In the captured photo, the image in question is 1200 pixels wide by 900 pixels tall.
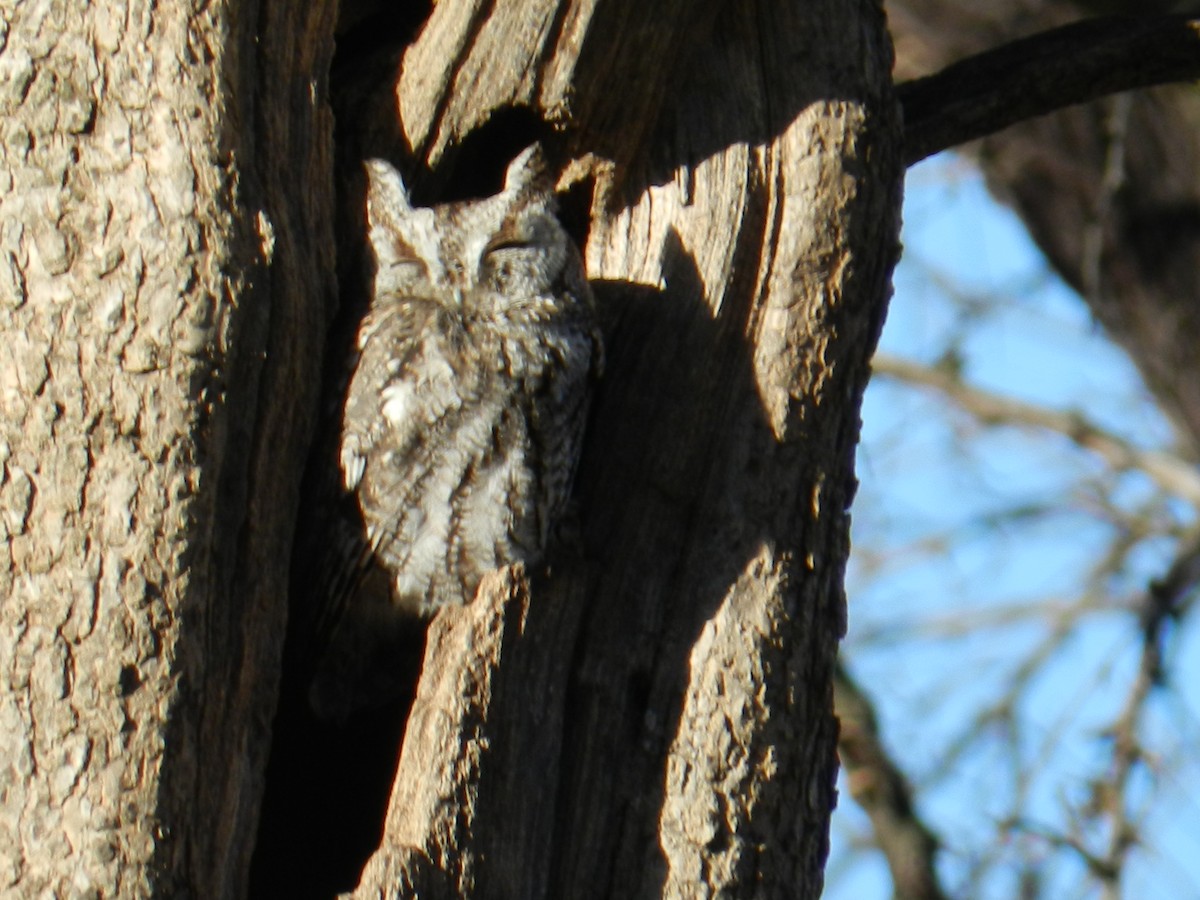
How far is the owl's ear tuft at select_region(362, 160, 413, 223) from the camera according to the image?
325 centimetres

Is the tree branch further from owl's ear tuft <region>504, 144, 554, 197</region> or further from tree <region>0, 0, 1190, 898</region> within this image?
owl's ear tuft <region>504, 144, 554, 197</region>

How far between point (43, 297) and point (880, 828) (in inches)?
138

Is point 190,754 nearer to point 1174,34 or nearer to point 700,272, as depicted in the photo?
point 700,272

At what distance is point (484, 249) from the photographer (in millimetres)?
3467

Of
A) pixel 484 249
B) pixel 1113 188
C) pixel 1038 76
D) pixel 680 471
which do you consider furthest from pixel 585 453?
pixel 1113 188

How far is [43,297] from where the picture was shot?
8.67ft

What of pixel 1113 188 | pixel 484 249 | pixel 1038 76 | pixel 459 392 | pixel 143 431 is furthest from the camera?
pixel 1113 188

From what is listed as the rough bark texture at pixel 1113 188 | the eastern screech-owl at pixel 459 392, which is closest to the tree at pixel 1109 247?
the rough bark texture at pixel 1113 188

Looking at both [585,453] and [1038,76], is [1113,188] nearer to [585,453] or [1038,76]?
[1038,76]

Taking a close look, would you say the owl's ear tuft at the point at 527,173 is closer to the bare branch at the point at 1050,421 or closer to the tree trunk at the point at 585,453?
the tree trunk at the point at 585,453

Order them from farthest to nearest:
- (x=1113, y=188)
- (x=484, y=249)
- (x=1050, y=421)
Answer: (x=1050, y=421) → (x=1113, y=188) → (x=484, y=249)

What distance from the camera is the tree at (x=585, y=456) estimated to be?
2523 mm

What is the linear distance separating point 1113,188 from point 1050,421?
8.62 ft

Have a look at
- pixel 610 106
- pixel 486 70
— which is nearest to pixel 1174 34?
pixel 610 106
